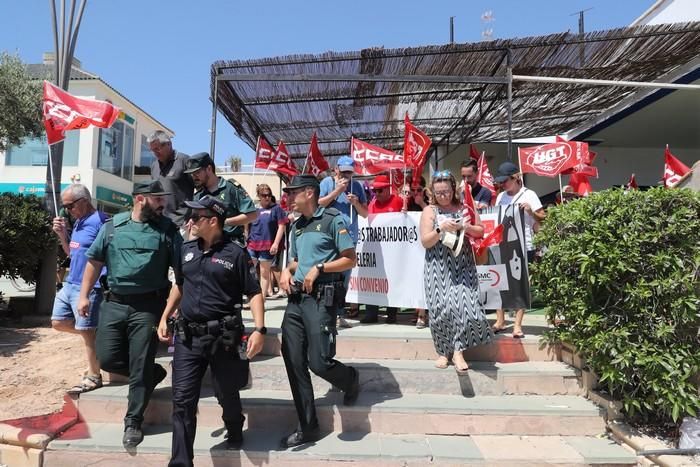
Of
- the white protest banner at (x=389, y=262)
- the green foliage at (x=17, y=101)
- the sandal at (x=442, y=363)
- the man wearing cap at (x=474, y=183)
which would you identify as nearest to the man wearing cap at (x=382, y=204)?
the white protest banner at (x=389, y=262)

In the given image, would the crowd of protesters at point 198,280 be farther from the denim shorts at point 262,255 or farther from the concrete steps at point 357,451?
the denim shorts at point 262,255

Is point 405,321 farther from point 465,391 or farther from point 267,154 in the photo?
point 267,154

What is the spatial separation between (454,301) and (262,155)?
22.4 feet

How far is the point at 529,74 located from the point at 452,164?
23.8 feet

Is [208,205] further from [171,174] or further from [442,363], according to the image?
[442,363]

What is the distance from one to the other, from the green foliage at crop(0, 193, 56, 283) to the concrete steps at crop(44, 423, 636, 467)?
420cm

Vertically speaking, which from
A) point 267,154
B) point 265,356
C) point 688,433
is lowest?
point 688,433

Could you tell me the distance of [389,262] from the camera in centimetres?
576

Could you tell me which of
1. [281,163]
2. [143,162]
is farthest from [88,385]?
[143,162]

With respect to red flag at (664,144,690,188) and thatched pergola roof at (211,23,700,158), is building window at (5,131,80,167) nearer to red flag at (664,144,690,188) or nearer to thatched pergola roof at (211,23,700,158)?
thatched pergola roof at (211,23,700,158)

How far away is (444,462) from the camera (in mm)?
3410

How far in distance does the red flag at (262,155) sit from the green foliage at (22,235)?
3.99 meters

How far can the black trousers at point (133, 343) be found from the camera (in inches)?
144

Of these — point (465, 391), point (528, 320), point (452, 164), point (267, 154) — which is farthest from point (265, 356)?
point (452, 164)
